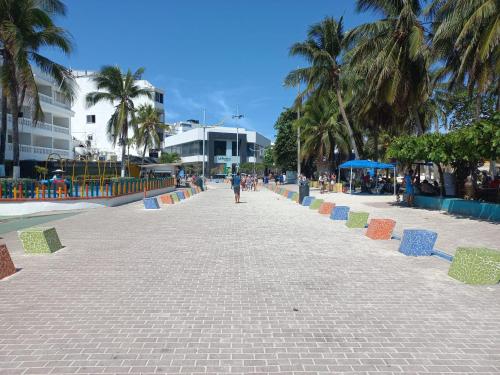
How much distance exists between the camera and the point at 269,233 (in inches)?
448

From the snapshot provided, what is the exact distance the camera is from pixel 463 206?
616 inches

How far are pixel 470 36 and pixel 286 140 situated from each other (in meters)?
34.2

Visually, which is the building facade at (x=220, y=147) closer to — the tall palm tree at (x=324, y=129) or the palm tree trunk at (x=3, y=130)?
the tall palm tree at (x=324, y=129)

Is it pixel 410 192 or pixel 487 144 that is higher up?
pixel 487 144

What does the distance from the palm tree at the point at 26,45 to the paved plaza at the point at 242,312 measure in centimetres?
1130

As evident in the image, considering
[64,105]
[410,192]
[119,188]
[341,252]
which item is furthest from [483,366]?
[64,105]

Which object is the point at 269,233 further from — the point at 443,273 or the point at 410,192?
the point at 410,192

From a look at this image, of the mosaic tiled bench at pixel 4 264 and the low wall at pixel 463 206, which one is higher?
the low wall at pixel 463 206

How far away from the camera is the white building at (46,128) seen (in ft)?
96.7

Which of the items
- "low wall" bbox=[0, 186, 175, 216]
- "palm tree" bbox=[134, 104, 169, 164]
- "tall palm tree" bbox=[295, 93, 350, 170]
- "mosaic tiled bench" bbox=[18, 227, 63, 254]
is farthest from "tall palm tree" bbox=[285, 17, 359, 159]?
"mosaic tiled bench" bbox=[18, 227, 63, 254]

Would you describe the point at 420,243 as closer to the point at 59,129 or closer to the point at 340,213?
the point at 340,213

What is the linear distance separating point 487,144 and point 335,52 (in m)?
18.3

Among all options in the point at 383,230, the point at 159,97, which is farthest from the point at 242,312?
the point at 159,97

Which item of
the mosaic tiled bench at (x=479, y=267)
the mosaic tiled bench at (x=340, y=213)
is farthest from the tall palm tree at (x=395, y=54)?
the mosaic tiled bench at (x=479, y=267)
